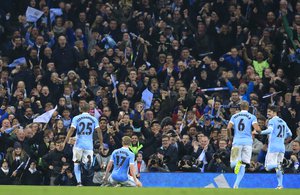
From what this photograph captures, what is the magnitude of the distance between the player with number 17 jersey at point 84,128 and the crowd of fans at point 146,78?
1.07 m

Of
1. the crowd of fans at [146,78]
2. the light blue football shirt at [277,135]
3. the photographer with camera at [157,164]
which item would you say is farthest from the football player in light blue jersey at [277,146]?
the photographer with camera at [157,164]

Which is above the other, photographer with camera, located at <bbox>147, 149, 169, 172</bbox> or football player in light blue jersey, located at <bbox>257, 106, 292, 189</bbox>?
football player in light blue jersey, located at <bbox>257, 106, 292, 189</bbox>

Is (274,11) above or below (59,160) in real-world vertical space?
above

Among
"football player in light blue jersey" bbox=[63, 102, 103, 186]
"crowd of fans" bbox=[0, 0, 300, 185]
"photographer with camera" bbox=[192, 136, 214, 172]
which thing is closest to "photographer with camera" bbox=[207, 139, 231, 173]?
"crowd of fans" bbox=[0, 0, 300, 185]

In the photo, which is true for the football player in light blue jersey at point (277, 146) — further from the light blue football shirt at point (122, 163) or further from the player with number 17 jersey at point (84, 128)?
the player with number 17 jersey at point (84, 128)

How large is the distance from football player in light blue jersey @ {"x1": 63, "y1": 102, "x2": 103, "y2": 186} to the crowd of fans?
865 millimetres

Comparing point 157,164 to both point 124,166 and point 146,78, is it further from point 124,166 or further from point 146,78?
point 146,78

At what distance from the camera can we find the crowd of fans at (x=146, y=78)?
103 feet

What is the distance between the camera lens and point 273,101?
34.9 meters

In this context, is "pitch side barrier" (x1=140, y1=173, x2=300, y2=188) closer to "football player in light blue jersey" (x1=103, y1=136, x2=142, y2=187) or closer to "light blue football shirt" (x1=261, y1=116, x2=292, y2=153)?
"light blue football shirt" (x1=261, y1=116, x2=292, y2=153)

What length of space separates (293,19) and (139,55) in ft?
16.6

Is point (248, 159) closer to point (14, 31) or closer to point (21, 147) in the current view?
point (21, 147)

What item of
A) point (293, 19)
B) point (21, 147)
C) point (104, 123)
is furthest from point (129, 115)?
point (293, 19)

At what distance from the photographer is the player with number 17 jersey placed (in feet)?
96.8
